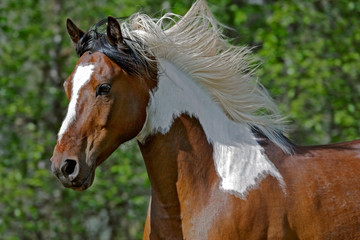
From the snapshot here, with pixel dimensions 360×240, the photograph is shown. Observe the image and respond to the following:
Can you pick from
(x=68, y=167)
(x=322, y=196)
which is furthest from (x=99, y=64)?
(x=322, y=196)

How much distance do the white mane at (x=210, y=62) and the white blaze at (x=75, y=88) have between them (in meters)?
0.29

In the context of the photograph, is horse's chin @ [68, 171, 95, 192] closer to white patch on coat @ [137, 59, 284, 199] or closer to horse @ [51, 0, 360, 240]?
horse @ [51, 0, 360, 240]

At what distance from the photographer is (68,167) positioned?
265 cm

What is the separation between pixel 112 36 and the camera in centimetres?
284

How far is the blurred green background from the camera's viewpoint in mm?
6406

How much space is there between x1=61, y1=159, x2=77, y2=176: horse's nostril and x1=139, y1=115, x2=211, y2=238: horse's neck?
419 millimetres

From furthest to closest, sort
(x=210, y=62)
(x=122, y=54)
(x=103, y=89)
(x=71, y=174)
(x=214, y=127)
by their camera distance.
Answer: (x=210, y=62), (x=214, y=127), (x=122, y=54), (x=103, y=89), (x=71, y=174)

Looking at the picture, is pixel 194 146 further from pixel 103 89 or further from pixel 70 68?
pixel 70 68

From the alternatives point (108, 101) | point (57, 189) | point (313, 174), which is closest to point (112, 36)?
point (108, 101)

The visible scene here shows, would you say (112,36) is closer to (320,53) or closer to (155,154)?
(155,154)

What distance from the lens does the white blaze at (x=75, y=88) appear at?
106 inches

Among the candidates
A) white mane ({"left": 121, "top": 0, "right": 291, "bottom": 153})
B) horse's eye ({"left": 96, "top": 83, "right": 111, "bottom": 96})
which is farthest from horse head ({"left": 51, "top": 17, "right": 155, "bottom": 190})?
white mane ({"left": 121, "top": 0, "right": 291, "bottom": 153})

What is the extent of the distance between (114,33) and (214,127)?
71 cm

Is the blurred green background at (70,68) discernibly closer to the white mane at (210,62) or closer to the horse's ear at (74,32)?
the white mane at (210,62)
